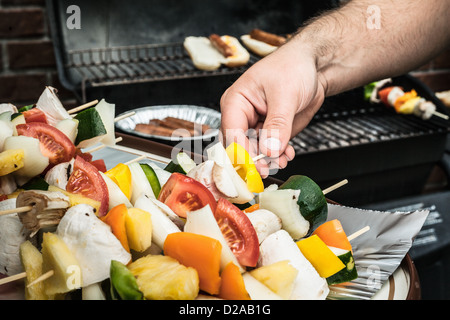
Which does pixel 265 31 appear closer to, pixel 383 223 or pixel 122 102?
pixel 122 102

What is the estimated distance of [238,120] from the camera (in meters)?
1.43

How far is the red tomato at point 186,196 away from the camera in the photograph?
98 centimetres

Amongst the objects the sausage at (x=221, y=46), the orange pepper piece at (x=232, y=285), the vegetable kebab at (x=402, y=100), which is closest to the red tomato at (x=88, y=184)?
the orange pepper piece at (x=232, y=285)

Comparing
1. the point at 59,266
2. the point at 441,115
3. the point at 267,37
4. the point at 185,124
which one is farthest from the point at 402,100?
the point at 59,266

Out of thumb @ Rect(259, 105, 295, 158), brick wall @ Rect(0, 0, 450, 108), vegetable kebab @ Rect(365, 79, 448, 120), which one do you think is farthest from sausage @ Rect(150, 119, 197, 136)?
vegetable kebab @ Rect(365, 79, 448, 120)

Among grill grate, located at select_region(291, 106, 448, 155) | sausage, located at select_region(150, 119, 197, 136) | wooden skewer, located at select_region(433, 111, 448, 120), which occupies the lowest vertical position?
grill grate, located at select_region(291, 106, 448, 155)

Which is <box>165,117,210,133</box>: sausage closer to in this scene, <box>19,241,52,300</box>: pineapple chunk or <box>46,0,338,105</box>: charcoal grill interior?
<box>46,0,338,105</box>: charcoal grill interior

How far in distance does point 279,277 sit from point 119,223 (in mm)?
305

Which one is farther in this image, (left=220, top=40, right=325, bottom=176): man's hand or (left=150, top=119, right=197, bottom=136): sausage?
(left=150, top=119, right=197, bottom=136): sausage

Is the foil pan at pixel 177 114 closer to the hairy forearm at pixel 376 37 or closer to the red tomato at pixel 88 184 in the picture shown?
the hairy forearm at pixel 376 37

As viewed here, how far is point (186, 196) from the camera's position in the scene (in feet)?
3.27

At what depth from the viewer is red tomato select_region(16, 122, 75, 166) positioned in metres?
1.11

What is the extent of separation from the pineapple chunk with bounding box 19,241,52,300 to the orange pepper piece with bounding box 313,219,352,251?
0.54 metres
